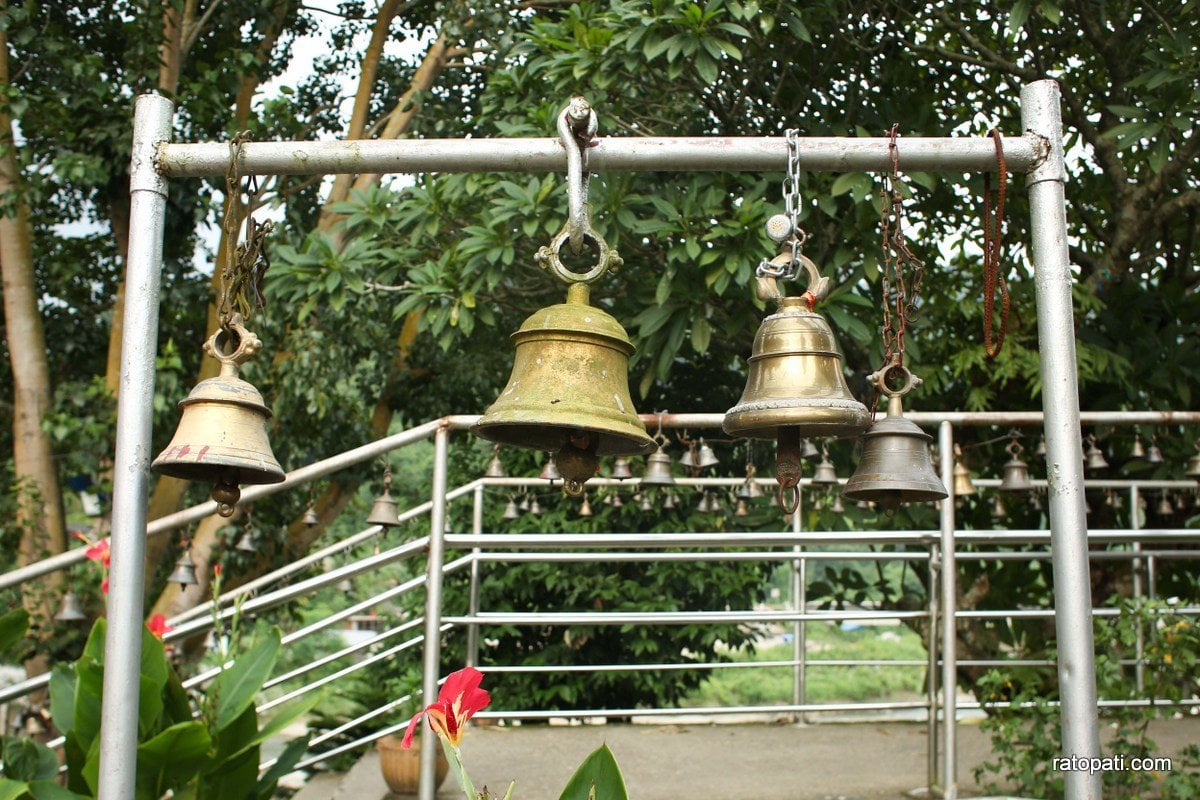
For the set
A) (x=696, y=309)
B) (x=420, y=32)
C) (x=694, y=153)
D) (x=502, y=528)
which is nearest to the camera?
(x=694, y=153)

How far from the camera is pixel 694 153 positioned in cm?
290

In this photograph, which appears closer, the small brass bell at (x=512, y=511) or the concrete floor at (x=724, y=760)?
the concrete floor at (x=724, y=760)

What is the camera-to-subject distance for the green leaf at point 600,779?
240 cm

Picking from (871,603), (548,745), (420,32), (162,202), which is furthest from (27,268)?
(871,603)

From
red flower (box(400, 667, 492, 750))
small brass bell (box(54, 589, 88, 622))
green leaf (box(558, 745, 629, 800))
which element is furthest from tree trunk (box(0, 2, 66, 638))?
red flower (box(400, 667, 492, 750))

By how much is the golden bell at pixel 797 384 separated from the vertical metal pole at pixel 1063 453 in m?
0.48

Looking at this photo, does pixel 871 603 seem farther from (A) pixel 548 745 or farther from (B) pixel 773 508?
(A) pixel 548 745

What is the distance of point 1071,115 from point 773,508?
2801mm

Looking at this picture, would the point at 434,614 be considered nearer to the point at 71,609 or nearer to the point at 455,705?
the point at 455,705

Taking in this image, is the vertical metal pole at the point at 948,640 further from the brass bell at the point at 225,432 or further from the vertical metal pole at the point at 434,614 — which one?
the brass bell at the point at 225,432

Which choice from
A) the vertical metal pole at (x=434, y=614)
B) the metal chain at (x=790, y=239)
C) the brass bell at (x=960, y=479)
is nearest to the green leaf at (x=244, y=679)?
the vertical metal pole at (x=434, y=614)

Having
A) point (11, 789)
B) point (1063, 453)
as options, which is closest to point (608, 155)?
point (1063, 453)

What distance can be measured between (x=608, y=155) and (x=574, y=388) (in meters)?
0.66

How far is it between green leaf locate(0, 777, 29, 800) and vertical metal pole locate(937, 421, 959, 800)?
3.04m
